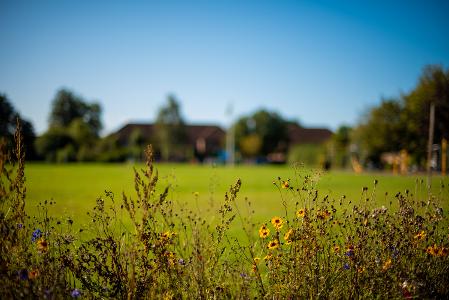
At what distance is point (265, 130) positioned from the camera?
79062 millimetres

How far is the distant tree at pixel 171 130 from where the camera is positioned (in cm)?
7217

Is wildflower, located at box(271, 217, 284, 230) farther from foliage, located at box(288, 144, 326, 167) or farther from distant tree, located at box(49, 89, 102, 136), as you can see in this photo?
distant tree, located at box(49, 89, 102, 136)

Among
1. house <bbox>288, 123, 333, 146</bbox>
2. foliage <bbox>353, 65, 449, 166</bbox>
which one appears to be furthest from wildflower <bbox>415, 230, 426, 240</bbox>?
house <bbox>288, 123, 333, 146</bbox>

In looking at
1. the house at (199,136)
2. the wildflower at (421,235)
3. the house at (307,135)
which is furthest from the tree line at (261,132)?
the house at (199,136)

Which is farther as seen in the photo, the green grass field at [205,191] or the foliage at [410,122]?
the foliage at [410,122]

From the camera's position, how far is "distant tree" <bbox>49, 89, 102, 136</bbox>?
271 feet

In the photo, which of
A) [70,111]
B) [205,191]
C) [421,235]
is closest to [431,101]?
[205,191]

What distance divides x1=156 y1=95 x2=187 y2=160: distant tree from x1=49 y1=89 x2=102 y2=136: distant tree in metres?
Answer: 20.0

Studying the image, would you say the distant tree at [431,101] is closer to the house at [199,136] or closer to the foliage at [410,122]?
the foliage at [410,122]

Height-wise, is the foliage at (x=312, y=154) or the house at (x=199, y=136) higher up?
the house at (x=199, y=136)

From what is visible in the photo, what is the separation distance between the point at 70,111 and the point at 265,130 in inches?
1959

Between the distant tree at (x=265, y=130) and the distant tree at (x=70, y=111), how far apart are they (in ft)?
119

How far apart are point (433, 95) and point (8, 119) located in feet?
80.2

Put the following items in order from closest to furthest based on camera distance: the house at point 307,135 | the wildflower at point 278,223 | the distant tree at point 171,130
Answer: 1. the wildflower at point 278,223
2. the distant tree at point 171,130
3. the house at point 307,135
